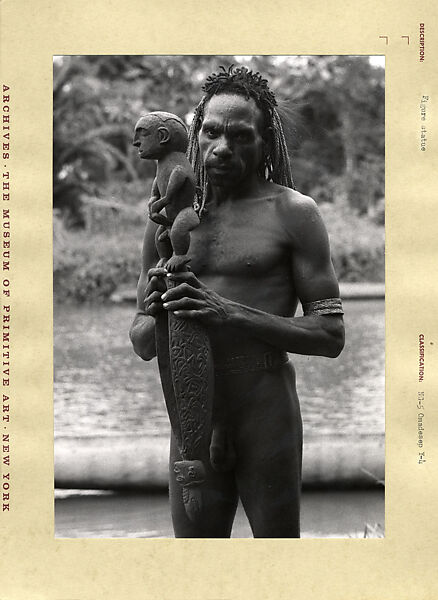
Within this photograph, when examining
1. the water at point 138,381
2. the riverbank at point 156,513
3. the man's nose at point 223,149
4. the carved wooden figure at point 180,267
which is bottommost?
the riverbank at point 156,513

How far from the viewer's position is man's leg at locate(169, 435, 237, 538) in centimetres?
277

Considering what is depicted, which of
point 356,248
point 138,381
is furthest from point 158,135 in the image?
point 356,248

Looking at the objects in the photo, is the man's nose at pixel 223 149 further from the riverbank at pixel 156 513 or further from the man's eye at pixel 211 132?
the riverbank at pixel 156 513

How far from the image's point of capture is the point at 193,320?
257cm

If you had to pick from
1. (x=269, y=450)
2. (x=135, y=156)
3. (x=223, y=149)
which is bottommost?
(x=269, y=450)

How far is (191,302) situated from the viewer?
256 centimetres

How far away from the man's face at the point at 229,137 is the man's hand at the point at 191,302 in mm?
340

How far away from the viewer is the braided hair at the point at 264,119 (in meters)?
2.72

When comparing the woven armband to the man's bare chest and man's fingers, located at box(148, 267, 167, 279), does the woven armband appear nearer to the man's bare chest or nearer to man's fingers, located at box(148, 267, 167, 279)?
the man's bare chest

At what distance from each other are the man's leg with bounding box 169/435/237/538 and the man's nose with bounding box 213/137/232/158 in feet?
2.82

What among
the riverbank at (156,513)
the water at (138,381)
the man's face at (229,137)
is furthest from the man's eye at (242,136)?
A: the water at (138,381)

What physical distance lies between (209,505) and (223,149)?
3.46 feet

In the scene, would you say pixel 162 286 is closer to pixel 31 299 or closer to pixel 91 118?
pixel 31 299

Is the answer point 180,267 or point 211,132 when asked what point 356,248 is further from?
point 180,267
